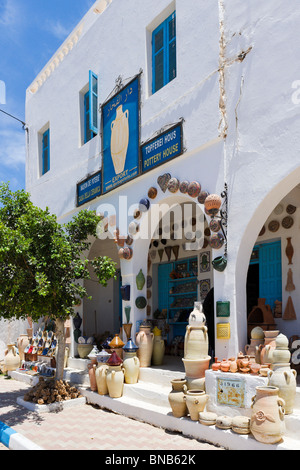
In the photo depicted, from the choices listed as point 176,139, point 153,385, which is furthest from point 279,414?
point 176,139

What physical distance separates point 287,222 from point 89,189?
4.60m

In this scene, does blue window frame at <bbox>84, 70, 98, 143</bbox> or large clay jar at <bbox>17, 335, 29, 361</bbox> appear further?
large clay jar at <bbox>17, 335, 29, 361</bbox>

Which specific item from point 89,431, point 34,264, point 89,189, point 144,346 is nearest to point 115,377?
point 144,346

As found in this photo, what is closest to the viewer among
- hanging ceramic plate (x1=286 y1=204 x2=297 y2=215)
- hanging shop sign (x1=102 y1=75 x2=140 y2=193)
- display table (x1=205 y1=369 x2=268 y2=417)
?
display table (x1=205 y1=369 x2=268 y2=417)

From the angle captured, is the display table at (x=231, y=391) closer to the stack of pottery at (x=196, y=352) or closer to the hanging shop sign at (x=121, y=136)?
the stack of pottery at (x=196, y=352)

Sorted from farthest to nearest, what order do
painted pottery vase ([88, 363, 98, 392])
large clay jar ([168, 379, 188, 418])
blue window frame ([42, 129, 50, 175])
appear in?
blue window frame ([42, 129, 50, 175]) → painted pottery vase ([88, 363, 98, 392]) → large clay jar ([168, 379, 188, 418])

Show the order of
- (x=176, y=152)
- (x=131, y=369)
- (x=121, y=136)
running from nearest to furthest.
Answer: (x=176, y=152), (x=131, y=369), (x=121, y=136)

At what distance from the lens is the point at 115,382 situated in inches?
283

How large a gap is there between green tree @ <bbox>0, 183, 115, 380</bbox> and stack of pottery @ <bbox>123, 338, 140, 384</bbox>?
47.3 inches

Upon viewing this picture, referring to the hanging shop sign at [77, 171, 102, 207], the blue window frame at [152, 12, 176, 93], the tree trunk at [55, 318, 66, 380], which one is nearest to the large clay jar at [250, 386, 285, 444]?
the tree trunk at [55, 318, 66, 380]

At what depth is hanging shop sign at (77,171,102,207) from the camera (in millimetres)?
9594

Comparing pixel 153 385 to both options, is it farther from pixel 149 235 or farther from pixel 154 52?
pixel 154 52

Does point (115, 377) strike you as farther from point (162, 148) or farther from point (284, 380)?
point (162, 148)

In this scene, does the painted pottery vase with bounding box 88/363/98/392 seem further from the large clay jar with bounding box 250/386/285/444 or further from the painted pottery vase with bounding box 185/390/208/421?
the large clay jar with bounding box 250/386/285/444
